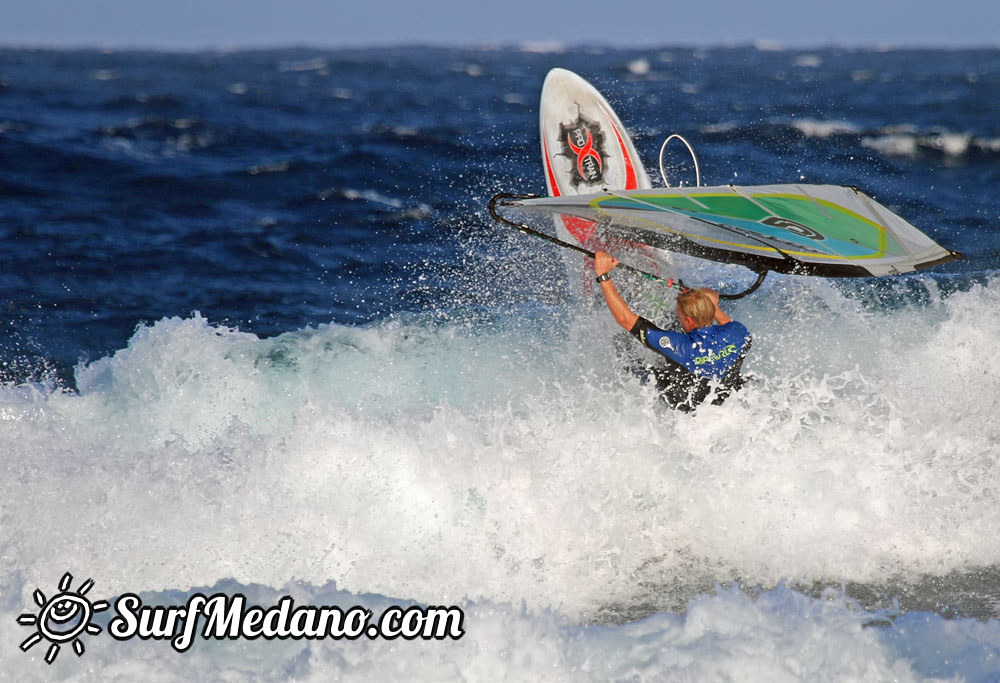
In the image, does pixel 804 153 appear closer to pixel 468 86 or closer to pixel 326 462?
pixel 326 462

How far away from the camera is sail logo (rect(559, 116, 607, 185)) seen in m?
7.25

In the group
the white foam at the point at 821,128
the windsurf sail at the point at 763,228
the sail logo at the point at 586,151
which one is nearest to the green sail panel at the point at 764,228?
the windsurf sail at the point at 763,228

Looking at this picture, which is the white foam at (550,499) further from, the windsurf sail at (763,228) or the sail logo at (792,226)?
the sail logo at (792,226)

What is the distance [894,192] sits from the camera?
13000 millimetres

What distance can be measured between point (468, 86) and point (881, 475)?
24.2 meters

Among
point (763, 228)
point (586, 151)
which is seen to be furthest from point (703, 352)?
point (586, 151)

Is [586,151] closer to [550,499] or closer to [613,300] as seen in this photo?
[613,300]

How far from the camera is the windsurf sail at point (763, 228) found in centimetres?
553

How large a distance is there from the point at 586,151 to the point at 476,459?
2.93 metres

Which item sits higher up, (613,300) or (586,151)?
(586,151)

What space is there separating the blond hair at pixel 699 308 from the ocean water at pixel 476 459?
60 cm

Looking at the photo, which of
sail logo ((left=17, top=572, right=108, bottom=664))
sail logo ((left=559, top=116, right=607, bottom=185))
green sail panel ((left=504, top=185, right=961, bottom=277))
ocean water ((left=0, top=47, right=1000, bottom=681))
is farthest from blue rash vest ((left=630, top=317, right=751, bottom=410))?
sail logo ((left=17, top=572, right=108, bottom=664))

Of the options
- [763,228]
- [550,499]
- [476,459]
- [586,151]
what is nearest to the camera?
[550,499]

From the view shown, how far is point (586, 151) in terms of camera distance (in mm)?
7266
